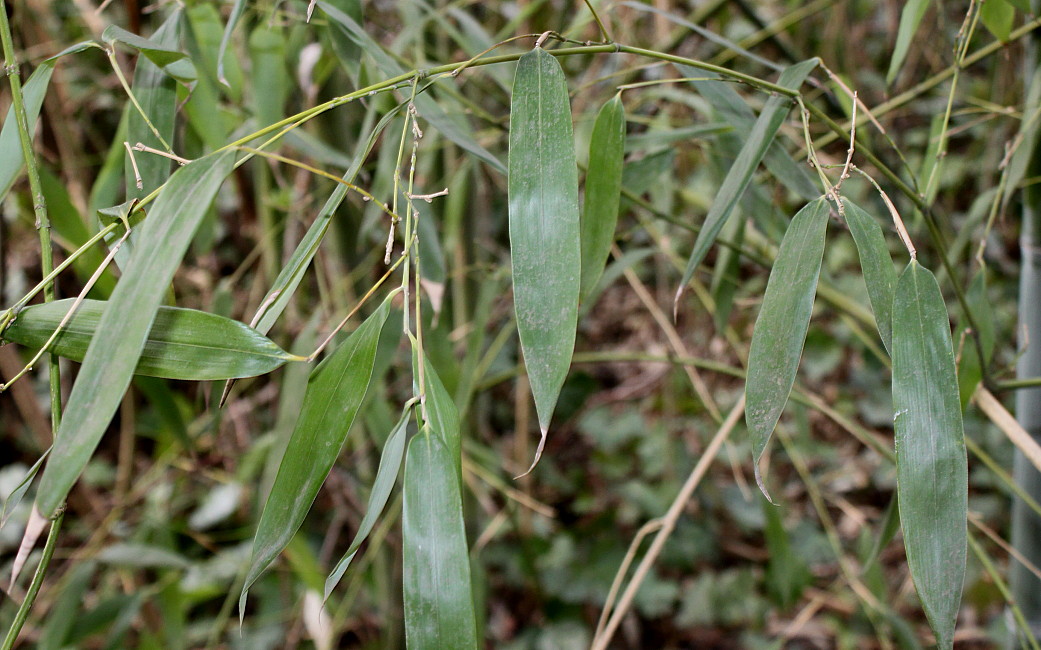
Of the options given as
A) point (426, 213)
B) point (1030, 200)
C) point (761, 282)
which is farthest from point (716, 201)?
point (761, 282)

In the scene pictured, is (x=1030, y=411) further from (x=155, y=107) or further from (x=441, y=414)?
(x=155, y=107)

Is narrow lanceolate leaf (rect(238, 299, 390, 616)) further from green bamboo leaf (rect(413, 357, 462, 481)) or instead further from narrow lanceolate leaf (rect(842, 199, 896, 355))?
narrow lanceolate leaf (rect(842, 199, 896, 355))

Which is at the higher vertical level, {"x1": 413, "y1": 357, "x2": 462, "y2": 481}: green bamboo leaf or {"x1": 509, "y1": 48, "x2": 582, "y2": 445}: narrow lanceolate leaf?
{"x1": 509, "y1": 48, "x2": 582, "y2": 445}: narrow lanceolate leaf

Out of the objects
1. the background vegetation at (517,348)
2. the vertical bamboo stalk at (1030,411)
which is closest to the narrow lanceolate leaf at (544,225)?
the background vegetation at (517,348)

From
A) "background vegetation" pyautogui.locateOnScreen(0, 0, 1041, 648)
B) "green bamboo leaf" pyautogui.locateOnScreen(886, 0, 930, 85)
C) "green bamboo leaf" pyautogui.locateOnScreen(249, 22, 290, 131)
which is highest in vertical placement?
"green bamboo leaf" pyautogui.locateOnScreen(886, 0, 930, 85)

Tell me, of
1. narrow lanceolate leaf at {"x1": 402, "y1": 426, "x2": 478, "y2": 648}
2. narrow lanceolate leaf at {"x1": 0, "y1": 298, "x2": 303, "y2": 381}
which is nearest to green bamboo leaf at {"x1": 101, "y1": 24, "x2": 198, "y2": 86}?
narrow lanceolate leaf at {"x1": 0, "y1": 298, "x2": 303, "y2": 381}

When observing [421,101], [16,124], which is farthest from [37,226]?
[421,101]

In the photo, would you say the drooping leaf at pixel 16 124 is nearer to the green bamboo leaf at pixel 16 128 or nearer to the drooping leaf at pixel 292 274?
the green bamboo leaf at pixel 16 128
